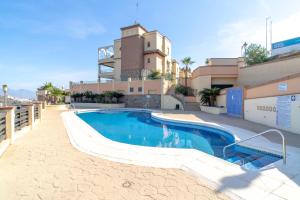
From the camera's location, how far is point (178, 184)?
3277mm

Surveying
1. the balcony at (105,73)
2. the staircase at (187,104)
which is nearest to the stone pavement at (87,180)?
the staircase at (187,104)

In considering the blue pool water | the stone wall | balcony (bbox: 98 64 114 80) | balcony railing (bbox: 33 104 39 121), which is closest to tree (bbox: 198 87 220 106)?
the stone wall

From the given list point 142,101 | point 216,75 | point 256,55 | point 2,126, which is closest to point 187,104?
point 216,75

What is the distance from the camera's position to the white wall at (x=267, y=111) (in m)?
7.94

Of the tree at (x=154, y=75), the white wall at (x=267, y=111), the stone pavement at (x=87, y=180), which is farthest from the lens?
the tree at (x=154, y=75)

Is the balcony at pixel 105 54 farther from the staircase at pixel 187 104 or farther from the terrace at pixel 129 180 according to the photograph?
the terrace at pixel 129 180

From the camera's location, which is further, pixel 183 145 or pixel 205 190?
pixel 183 145

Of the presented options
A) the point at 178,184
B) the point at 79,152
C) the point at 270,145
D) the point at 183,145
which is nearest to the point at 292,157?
the point at 270,145

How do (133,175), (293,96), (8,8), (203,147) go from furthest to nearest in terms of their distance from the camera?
(8,8)
(293,96)
(203,147)
(133,175)

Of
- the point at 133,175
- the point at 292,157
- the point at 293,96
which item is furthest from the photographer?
the point at 293,96

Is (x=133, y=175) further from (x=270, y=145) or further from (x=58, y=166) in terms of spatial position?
(x=270, y=145)

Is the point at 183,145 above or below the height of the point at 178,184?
below

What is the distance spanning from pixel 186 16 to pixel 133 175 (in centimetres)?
1564

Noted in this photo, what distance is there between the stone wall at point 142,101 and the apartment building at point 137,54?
3.95 m
